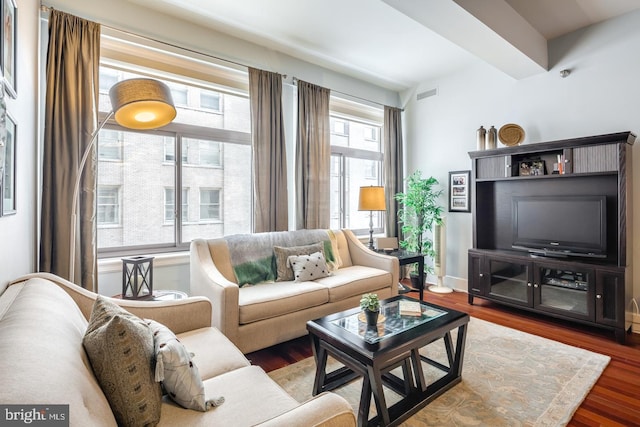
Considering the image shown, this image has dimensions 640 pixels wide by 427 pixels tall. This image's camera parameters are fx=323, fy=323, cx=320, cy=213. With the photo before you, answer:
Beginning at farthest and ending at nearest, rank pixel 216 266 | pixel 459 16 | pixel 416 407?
pixel 216 266 < pixel 459 16 < pixel 416 407

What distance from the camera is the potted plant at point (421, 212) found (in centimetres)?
448

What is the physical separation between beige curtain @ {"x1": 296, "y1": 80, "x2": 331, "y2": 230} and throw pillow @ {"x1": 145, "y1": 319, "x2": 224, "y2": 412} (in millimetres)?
2758

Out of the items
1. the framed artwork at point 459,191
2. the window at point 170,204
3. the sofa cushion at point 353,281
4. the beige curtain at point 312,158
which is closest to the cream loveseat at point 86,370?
the sofa cushion at point 353,281

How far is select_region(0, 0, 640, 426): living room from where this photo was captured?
2.04 m

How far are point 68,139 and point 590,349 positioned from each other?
15.1ft

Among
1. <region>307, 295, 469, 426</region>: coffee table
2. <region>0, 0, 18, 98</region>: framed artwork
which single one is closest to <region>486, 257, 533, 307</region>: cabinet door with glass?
<region>307, 295, 469, 426</region>: coffee table

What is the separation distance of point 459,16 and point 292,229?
2673 mm

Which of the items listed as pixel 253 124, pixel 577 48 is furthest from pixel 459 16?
pixel 253 124

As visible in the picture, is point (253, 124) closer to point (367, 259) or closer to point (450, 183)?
point (367, 259)

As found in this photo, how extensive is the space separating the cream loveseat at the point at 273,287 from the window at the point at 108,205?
0.78 m

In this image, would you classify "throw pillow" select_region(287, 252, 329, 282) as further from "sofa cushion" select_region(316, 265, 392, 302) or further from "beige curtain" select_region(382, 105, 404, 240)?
"beige curtain" select_region(382, 105, 404, 240)

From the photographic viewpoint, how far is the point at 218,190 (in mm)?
3561

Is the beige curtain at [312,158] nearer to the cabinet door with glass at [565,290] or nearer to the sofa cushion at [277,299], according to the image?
A: the sofa cushion at [277,299]

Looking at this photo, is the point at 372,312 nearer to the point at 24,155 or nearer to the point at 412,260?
the point at 412,260
